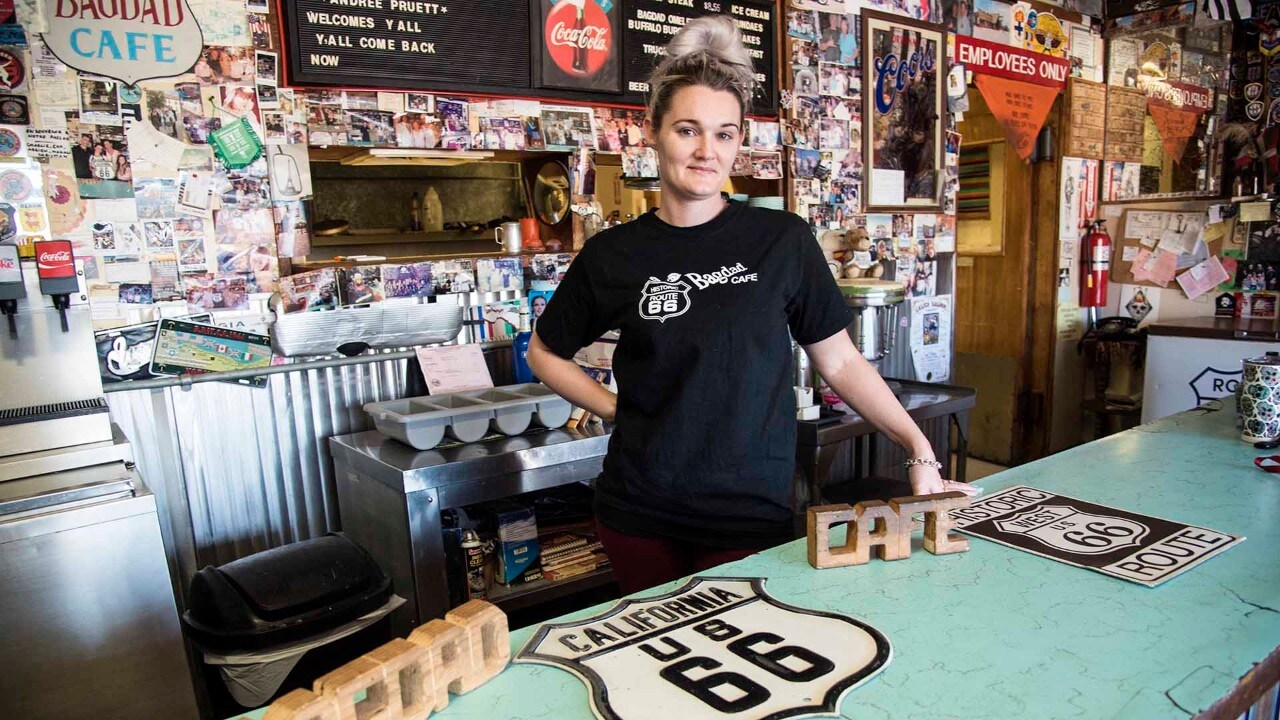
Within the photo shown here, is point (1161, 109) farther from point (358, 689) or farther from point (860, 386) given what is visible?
point (358, 689)

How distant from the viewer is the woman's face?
1.56 metres

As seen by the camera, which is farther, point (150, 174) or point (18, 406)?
point (150, 174)

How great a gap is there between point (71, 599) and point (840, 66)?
12.0 feet

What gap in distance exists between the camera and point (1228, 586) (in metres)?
1.28

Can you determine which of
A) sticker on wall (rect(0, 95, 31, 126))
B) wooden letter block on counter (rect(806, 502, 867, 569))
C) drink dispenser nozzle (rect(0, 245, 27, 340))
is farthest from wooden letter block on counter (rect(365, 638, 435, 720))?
sticker on wall (rect(0, 95, 31, 126))

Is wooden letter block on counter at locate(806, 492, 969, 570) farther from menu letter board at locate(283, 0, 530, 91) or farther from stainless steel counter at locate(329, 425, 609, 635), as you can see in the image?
menu letter board at locate(283, 0, 530, 91)

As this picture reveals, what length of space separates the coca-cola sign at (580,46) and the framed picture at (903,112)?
56.0 inches

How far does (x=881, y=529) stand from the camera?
142cm

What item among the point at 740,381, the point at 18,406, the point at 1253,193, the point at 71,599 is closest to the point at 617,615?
the point at 740,381

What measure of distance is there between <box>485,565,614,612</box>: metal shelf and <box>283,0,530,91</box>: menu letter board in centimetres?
177

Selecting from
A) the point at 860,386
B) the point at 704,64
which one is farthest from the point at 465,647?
the point at 704,64

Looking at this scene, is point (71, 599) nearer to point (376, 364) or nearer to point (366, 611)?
point (366, 611)

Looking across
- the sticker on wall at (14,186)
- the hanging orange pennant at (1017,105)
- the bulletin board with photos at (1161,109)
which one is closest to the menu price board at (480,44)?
the sticker on wall at (14,186)

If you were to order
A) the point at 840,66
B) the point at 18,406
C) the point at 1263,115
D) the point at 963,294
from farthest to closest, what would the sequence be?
the point at 963,294 < the point at 1263,115 < the point at 840,66 < the point at 18,406
